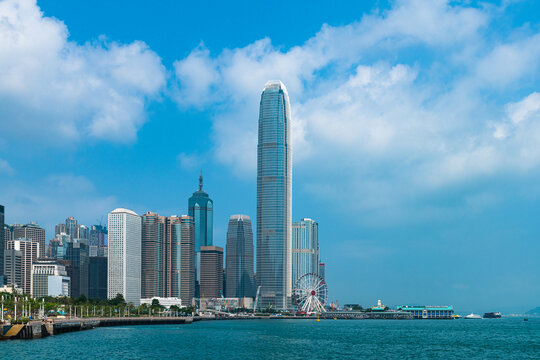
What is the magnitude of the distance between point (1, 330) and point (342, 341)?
233 ft

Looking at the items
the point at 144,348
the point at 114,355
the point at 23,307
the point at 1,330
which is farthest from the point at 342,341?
the point at 23,307

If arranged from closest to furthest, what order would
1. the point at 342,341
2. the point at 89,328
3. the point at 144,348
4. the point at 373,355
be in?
the point at 373,355 → the point at 144,348 → the point at 342,341 → the point at 89,328

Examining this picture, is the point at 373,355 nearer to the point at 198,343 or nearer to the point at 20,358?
the point at 198,343

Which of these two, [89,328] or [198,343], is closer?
[198,343]

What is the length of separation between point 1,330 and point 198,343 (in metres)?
38.4

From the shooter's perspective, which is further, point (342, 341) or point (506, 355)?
point (342, 341)

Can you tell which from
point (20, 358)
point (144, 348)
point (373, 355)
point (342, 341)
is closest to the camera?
point (20, 358)

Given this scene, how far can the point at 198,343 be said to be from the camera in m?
139

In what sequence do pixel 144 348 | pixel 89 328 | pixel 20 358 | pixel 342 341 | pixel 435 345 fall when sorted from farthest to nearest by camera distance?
pixel 89 328 < pixel 342 341 < pixel 435 345 < pixel 144 348 < pixel 20 358

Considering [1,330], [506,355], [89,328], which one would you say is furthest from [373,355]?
[89,328]

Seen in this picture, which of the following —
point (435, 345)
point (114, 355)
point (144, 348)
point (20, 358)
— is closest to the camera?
point (20, 358)

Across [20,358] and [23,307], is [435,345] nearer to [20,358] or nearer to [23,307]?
[20,358]

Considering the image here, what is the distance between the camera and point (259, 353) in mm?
115562

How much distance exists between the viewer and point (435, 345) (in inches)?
5433
